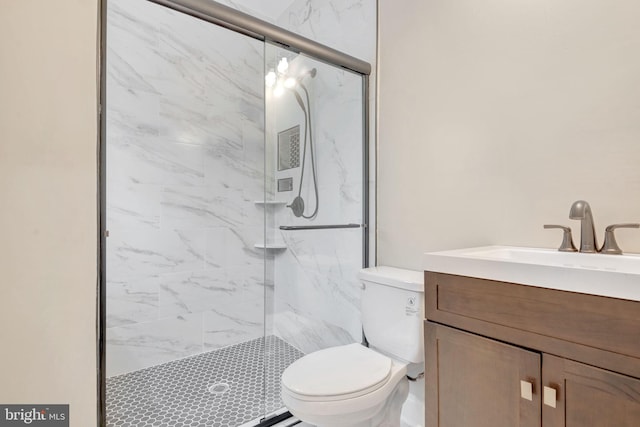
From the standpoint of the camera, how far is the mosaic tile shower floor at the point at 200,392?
1.65 meters

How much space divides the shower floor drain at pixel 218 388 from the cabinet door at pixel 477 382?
125cm

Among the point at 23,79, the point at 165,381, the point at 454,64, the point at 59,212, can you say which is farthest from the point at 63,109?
the point at 165,381

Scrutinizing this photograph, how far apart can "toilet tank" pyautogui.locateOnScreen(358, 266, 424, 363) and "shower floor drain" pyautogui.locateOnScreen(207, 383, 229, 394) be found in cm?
98

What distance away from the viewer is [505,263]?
3.00 ft

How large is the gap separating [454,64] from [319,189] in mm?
917

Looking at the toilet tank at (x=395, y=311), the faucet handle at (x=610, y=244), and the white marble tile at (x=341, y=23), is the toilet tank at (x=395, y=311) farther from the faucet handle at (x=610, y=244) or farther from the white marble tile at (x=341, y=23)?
the white marble tile at (x=341, y=23)

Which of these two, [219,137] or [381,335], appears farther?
[219,137]

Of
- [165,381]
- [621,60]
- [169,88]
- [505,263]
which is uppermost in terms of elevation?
[169,88]

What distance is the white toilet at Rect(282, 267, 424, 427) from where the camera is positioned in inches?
46.1

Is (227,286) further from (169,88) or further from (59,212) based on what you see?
(59,212)

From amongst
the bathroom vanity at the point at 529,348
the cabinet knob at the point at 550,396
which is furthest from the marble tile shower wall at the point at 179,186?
the cabinet knob at the point at 550,396

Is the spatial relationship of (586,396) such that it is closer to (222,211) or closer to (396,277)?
(396,277)

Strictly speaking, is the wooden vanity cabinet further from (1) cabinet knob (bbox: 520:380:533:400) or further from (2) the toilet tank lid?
(2) the toilet tank lid

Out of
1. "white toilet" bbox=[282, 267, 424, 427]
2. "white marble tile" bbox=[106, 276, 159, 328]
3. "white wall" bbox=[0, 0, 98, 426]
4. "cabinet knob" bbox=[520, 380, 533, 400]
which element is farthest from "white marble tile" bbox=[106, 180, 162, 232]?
"cabinet knob" bbox=[520, 380, 533, 400]
